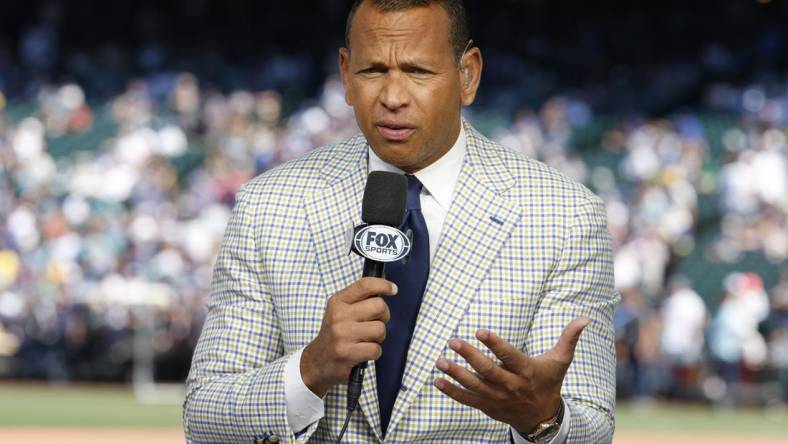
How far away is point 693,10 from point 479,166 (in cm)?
2404

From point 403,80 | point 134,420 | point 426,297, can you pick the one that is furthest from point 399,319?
point 134,420

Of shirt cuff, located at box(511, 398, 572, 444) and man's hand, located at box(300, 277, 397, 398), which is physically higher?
man's hand, located at box(300, 277, 397, 398)

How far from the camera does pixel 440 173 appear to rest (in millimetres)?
3314

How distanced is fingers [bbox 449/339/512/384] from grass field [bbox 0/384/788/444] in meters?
10.4

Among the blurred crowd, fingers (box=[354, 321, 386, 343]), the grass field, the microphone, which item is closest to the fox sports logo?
the microphone

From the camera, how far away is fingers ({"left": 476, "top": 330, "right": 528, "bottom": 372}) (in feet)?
8.93

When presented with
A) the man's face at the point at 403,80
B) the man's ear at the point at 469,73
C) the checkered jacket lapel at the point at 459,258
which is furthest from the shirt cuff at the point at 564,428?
the man's ear at the point at 469,73

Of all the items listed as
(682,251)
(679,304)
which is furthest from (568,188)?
(682,251)

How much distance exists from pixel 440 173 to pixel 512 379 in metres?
0.68

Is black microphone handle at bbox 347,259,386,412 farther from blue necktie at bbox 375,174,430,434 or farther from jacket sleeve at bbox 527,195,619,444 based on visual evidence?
jacket sleeve at bbox 527,195,619,444

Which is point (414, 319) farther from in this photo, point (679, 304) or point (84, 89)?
point (84, 89)

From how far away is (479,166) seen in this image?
3357 mm

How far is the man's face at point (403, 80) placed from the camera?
10.2 feet

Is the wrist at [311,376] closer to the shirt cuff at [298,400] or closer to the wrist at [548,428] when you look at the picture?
→ the shirt cuff at [298,400]
